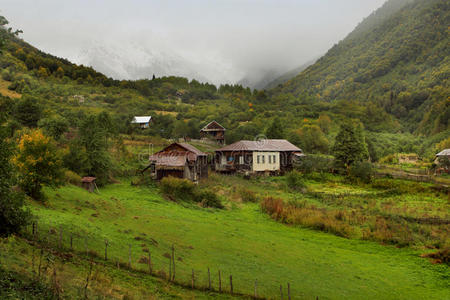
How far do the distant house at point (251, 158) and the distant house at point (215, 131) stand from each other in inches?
752

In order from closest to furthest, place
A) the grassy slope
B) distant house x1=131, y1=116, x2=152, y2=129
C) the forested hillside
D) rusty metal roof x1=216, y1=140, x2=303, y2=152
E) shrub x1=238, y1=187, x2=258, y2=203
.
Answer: the grassy slope → shrub x1=238, y1=187, x2=258, y2=203 → rusty metal roof x1=216, y1=140, x2=303, y2=152 → the forested hillside → distant house x1=131, y1=116, x2=152, y2=129

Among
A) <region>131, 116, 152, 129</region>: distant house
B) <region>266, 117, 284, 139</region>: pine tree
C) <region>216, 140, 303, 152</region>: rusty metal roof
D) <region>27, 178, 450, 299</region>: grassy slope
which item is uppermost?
<region>131, 116, 152, 129</region>: distant house

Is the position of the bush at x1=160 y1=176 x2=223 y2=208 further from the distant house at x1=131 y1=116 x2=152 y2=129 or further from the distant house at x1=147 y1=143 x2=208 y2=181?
the distant house at x1=131 y1=116 x2=152 y2=129

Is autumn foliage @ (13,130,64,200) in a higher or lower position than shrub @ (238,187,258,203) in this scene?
higher

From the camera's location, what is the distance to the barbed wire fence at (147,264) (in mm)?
14866

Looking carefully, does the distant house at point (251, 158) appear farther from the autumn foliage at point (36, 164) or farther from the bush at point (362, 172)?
the autumn foliage at point (36, 164)

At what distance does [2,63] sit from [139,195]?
11280 cm

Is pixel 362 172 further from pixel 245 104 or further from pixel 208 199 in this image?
pixel 245 104

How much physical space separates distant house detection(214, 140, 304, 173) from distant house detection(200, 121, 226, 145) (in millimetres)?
19099

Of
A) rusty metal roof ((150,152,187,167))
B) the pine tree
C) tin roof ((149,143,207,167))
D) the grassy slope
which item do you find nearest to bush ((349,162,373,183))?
the pine tree

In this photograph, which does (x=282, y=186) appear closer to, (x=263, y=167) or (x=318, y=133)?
(x=263, y=167)

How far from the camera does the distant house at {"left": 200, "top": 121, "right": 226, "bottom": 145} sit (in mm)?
76500

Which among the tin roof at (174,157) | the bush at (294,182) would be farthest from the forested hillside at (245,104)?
the bush at (294,182)

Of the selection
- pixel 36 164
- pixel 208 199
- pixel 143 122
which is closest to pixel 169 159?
pixel 208 199
